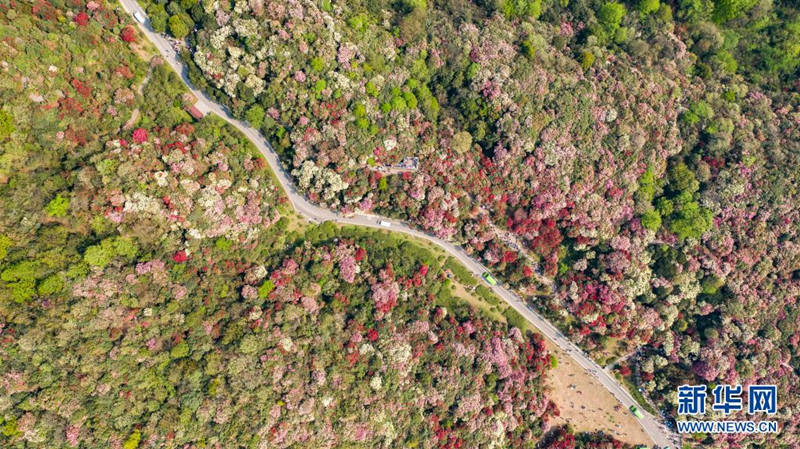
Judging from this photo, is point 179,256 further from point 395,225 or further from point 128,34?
point 395,225

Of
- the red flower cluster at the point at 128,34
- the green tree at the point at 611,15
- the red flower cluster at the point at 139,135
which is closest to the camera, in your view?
the red flower cluster at the point at 139,135

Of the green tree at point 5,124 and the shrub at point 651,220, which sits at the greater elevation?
the green tree at point 5,124

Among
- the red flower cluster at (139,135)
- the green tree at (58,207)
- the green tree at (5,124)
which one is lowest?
the green tree at (58,207)

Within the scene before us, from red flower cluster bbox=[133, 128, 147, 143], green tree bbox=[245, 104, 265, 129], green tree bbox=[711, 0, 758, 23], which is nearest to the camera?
red flower cluster bbox=[133, 128, 147, 143]

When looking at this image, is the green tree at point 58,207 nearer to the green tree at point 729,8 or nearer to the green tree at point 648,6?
the green tree at point 648,6

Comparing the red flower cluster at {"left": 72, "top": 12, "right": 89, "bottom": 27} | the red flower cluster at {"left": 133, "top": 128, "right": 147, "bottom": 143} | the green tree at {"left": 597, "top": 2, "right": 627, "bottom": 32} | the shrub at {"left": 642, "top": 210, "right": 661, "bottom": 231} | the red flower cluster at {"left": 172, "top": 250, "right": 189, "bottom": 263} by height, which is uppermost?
the red flower cluster at {"left": 72, "top": 12, "right": 89, "bottom": 27}

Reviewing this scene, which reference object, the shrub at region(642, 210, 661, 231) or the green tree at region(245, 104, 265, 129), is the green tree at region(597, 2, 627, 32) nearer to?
the shrub at region(642, 210, 661, 231)

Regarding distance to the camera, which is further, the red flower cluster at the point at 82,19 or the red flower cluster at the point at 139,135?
the red flower cluster at the point at 139,135

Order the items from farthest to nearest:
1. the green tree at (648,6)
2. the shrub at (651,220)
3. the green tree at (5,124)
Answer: the green tree at (648,6) → the shrub at (651,220) → the green tree at (5,124)

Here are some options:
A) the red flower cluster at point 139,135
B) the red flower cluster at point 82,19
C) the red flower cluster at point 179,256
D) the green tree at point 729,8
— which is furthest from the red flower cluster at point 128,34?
the green tree at point 729,8

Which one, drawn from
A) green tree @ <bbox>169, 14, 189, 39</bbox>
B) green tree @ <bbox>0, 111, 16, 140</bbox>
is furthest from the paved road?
green tree @ <bbox>0, 111, 16, 140</bbox>
